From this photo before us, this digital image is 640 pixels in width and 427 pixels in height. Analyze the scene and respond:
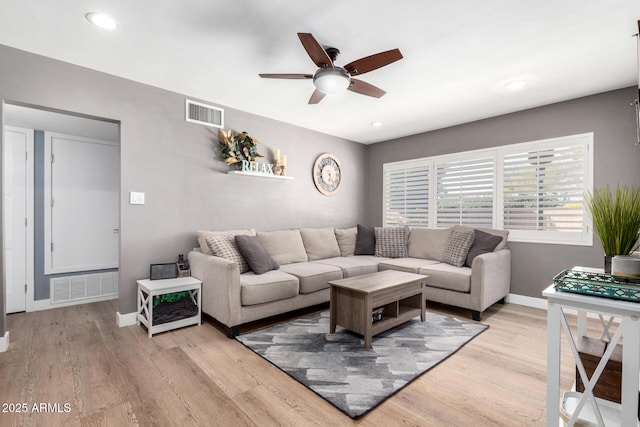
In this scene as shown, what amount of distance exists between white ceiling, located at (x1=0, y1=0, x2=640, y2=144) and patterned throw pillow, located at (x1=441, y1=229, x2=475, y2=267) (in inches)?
63.2

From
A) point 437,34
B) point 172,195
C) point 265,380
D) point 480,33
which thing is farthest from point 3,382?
point 480,33

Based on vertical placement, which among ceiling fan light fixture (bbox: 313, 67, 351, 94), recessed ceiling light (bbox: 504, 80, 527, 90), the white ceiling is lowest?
ceiling fan light fixture (bbox: 313, 67, 351, 94)

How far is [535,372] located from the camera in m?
2.10

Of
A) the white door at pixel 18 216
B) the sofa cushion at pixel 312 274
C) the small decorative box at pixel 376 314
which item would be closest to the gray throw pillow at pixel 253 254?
the sofa cushion at pixel 312 274

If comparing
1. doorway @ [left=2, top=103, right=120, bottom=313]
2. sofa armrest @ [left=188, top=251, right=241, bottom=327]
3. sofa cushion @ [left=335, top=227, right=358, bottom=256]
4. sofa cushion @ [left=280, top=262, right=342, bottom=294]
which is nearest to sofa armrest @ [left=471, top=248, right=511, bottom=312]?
sofa cushion @ [left=280, top=262, right=342, bottom=294]

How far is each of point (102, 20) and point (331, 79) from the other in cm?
162

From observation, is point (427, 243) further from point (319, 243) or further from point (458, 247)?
point (319, 243)

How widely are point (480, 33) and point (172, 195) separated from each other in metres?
3.18

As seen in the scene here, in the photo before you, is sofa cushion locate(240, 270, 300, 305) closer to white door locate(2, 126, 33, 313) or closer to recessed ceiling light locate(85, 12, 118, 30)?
recessed ceiling light locate(85, 12, 118, 30)

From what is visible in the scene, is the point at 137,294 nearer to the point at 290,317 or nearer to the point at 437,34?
the point at 290,317

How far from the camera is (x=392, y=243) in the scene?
4355mm

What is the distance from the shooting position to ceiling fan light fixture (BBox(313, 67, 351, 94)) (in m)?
2.21

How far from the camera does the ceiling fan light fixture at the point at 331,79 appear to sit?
2213mm

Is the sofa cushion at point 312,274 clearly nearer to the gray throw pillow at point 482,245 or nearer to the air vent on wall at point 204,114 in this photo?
the gray throw pillow at point 482,245
